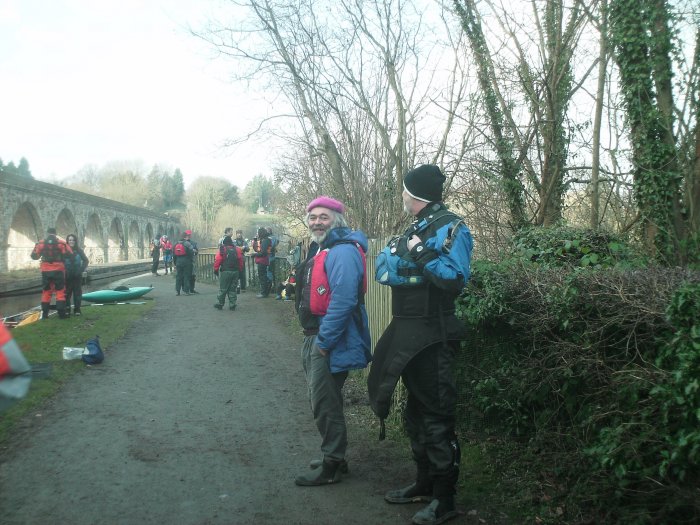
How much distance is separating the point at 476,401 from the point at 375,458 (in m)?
0.97

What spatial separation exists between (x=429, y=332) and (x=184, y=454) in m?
2.63

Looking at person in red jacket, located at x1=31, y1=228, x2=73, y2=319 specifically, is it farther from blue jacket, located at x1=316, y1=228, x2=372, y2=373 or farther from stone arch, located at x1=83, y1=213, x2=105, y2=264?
stone arch, located at x1=83, y1=213, x2=105, y2=264

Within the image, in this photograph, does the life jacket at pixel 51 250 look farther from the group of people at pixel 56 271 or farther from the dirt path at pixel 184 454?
the dirt path at pixel 184 454

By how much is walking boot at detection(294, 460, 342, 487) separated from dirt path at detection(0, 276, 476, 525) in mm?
57

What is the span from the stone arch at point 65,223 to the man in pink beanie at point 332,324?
48338 millimetres

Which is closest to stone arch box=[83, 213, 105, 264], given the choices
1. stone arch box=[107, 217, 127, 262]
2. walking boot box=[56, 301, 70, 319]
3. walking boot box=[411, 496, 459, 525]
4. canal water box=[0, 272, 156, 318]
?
stone arch box=[107, 217, 127, 262]

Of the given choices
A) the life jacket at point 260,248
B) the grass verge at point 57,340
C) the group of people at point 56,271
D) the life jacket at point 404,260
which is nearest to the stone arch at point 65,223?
the life jacket at point 260,248

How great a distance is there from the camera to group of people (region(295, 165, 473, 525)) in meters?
3.97

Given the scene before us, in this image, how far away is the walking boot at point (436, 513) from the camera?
393 centimetres

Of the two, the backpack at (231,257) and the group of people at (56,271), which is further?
the backpack at (231,257)

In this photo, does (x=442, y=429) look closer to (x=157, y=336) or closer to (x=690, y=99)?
(x=690, y=99)

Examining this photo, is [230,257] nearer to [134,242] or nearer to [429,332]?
[429,332]

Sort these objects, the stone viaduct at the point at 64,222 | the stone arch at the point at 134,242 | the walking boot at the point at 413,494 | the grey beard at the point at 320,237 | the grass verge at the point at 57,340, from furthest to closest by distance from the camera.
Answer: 1. the stone arch at the point at 134,242
2. the stone viaduct at the point at 64,222
3. the grass verge at the point at 57,340
4. the grey beard at the point at 320,237
5. the walking boot at the point at 413,494

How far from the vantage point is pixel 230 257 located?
52.6ft
